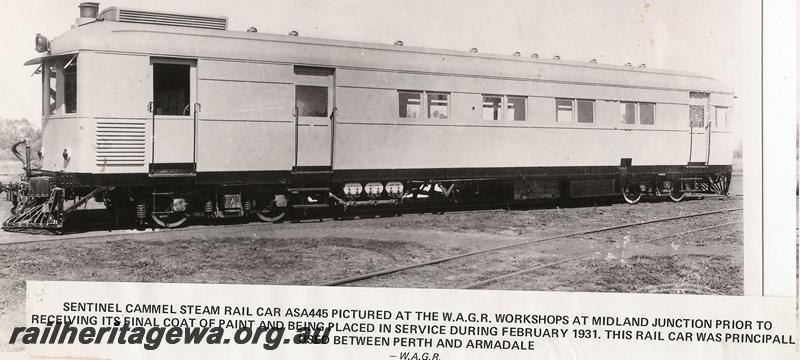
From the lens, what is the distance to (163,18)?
773 centimetres

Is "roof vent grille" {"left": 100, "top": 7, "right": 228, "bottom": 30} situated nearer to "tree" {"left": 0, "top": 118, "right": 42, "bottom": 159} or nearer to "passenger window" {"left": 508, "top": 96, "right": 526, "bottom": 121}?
"tree" {"left": 0, "top": 118, "right": 42, "bottom": 159}

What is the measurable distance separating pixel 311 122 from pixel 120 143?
242 cm

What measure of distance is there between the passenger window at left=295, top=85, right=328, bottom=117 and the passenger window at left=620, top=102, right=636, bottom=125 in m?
5.39

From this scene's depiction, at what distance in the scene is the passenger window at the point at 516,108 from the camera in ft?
32.1

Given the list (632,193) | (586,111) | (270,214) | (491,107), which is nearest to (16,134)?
(270,214)

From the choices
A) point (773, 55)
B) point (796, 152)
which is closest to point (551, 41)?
point (773, 55)

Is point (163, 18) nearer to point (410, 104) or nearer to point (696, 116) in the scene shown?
point (410, 104)

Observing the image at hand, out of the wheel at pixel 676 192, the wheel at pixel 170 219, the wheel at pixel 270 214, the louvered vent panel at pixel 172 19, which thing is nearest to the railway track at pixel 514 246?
the wheel at pixel 676 192

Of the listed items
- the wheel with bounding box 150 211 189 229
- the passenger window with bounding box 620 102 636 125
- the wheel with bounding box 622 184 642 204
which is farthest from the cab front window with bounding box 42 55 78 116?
the wheel with bounding box 622 184 642 204

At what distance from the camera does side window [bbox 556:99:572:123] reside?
33.4 feet

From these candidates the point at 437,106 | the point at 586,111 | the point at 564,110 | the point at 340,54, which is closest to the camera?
the point at 340,54

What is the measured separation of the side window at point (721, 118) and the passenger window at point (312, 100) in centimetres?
680

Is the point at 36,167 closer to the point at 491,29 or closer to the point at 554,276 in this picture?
the point at 491,29

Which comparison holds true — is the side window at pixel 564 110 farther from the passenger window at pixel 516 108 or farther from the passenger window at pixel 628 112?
the passenger window at pixel 628 112
